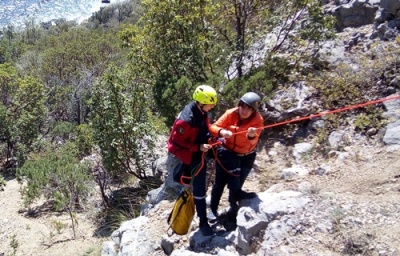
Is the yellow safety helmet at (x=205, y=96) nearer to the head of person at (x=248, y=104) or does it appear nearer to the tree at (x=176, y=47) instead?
the head of person at (x=248, y=104)

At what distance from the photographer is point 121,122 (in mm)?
8531

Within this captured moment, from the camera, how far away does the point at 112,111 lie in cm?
853

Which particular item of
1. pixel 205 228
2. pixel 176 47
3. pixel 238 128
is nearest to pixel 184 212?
pixel 205 228

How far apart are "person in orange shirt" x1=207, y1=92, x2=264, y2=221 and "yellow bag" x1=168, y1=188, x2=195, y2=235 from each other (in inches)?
13.5

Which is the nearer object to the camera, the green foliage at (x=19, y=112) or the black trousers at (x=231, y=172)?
the black trousers at (x=231, y=172)

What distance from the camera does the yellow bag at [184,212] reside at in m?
4.78

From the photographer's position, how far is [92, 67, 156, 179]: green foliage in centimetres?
844

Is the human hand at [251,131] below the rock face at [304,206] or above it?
above

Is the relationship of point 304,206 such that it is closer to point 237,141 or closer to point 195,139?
point 237,141

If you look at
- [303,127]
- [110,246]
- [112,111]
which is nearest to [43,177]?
[112,111]

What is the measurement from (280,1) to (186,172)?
202 inches

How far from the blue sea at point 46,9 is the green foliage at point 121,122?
76960mm

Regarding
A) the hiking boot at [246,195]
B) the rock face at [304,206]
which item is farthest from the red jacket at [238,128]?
the rock face at [304,206]

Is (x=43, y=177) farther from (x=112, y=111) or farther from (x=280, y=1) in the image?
(x=280, y=1)
